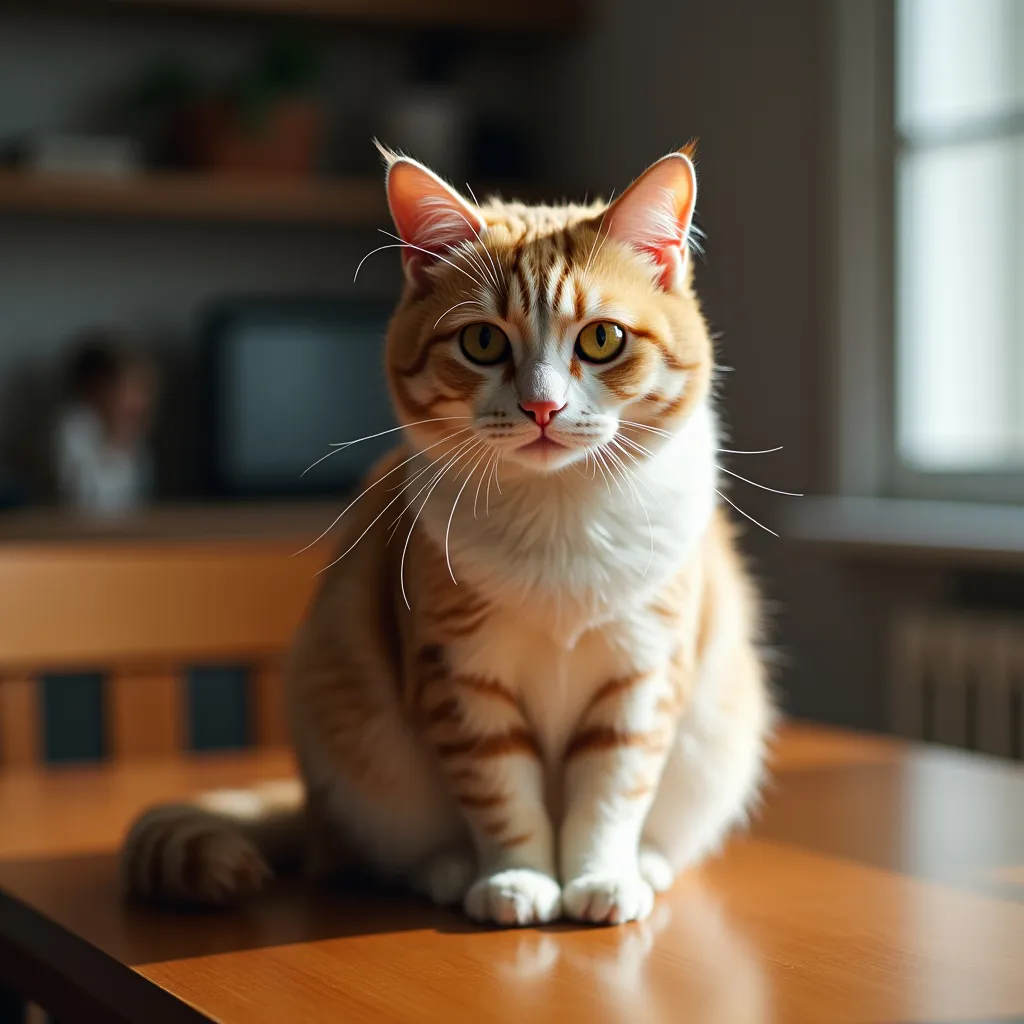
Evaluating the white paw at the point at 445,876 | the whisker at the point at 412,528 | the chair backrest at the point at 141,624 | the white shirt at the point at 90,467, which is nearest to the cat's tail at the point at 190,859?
the white paw at the point at 445,876

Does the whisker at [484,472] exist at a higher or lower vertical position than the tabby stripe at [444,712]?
higher

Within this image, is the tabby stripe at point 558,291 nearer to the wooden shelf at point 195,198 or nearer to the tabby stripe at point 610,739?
the tabby stripe at point 610,739

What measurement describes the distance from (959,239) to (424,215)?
1937mm

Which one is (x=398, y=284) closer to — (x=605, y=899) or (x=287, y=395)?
(x=287, y=395)

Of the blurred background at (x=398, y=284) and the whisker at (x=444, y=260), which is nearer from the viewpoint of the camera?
the whisker at (x=444, y=260)

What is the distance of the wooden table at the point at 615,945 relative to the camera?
75cm

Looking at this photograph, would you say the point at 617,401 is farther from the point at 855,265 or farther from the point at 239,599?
the point at 855,265

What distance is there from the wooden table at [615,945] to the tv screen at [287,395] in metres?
2.16

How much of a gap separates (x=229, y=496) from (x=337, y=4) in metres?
1.17

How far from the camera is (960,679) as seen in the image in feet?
7.85

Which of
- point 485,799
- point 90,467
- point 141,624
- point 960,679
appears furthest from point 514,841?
point 90,467

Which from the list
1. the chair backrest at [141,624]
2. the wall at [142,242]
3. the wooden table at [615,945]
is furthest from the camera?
the wall at [142,242]

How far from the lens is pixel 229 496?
3.29m

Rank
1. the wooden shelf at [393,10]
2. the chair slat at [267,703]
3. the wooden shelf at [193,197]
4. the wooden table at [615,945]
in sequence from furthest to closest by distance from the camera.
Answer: the wooden shelf at [393,10]
the wooden shelf at [193,197]
the chair slat at [267,703]
the wooden table at [615,945]
